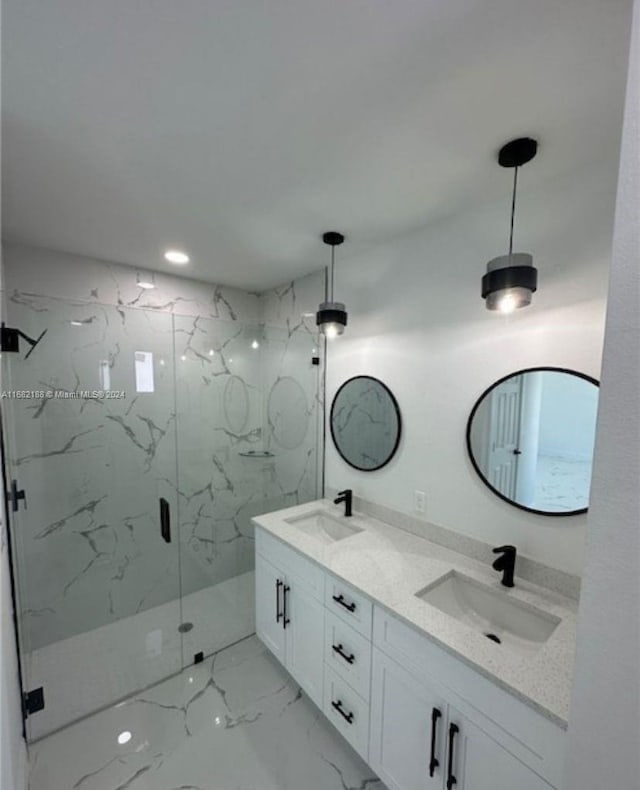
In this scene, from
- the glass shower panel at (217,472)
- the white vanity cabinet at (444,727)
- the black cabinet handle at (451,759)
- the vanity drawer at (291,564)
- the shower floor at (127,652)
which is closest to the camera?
the white vanity cabinet at (444,727)

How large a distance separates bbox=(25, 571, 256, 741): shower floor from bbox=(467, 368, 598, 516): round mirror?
201 cm

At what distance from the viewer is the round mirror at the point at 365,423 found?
1.99 metres

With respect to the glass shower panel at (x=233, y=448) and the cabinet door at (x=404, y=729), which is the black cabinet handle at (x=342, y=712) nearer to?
the cabinet door at (x=404, y=729)

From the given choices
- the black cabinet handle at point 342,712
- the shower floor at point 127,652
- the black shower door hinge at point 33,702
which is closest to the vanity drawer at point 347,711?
the black cabinet handle at point 342,712

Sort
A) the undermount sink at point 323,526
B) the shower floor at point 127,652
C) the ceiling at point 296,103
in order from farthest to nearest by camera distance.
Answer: the undermount sink at point 323,526
the shower floor at point 127,652
the ceiling at point 296,103

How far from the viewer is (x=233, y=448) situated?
9.29 ft

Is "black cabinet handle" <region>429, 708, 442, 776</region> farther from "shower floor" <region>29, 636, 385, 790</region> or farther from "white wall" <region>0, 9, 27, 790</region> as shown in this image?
"white wall" <region>0, 9, 27, 790</region>

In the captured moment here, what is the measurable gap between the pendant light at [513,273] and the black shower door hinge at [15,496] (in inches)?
91.0

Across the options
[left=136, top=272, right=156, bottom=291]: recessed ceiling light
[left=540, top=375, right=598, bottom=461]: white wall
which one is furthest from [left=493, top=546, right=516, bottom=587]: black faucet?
[left=136, top=272, right=156, bottom=291]: recessed ceiling light

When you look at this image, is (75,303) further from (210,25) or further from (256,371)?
(210,25)

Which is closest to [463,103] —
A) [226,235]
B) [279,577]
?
[226,235]

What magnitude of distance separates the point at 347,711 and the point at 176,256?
2.57 metres

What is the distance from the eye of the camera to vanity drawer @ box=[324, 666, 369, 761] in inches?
55.6

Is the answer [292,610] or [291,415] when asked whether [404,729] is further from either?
[291,415]
